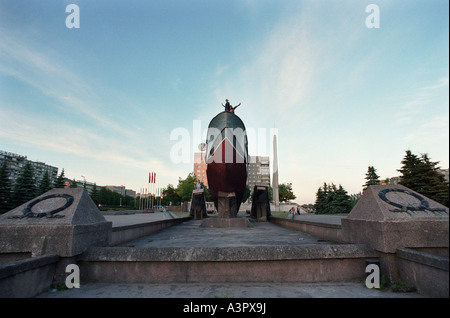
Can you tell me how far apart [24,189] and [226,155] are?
114ft

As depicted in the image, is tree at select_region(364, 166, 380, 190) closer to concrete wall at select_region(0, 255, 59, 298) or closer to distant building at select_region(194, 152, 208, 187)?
concrete wall at select_region(0, 255, 59, 298)

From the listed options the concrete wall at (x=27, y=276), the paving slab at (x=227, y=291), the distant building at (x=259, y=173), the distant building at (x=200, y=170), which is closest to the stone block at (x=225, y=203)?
the paving slab at (x=227, y=291)

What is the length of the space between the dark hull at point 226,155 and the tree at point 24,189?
32835 millimetres

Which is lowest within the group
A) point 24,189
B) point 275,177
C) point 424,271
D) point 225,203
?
point 424,271

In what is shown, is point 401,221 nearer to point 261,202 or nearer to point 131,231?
point 131,231

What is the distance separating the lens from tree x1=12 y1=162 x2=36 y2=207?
30358 mm

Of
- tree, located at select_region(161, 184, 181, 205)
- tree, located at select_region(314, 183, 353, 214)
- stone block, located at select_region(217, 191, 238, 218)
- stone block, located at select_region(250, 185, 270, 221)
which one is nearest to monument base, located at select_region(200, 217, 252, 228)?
stone block, located at select_region(217, 191, 238, 218)

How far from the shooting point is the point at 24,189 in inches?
1208

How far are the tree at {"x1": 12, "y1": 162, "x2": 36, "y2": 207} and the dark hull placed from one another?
32.8 meters

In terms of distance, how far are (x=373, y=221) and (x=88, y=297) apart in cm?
479

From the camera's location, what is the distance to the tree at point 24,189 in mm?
30358

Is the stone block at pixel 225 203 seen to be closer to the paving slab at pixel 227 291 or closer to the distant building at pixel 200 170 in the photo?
the paving slab at pixel 227 291

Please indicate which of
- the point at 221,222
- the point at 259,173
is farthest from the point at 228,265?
the point at 259,173
